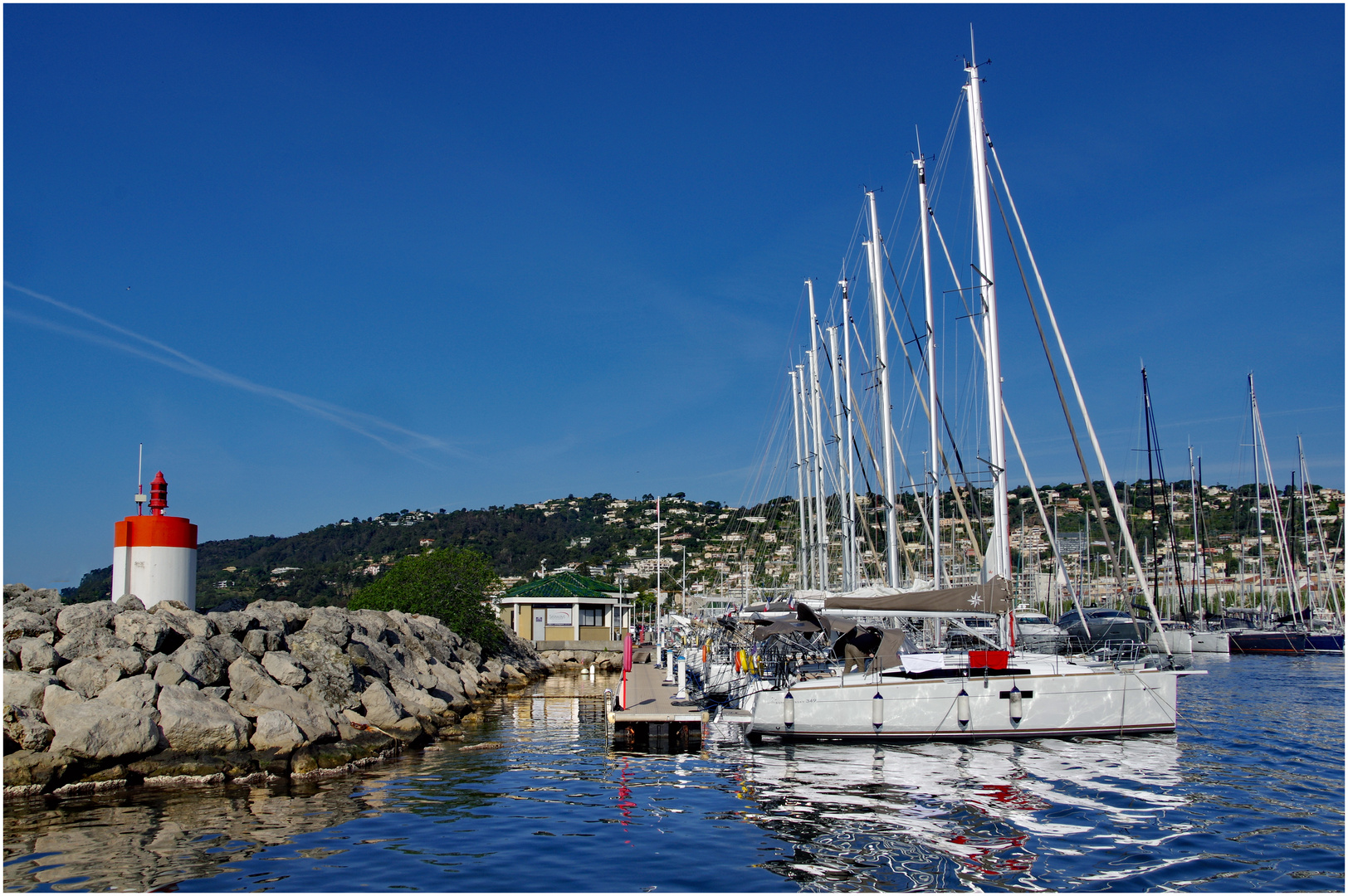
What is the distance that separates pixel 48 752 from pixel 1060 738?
72.7ft

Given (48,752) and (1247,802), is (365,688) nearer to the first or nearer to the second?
(48,752)

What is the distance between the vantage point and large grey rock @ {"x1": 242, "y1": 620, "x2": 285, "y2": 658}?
25234 mm

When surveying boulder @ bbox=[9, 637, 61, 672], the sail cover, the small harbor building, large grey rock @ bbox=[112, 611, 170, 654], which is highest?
the sail cover

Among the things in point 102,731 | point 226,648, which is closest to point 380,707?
point 226,648

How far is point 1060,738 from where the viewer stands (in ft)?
76.7

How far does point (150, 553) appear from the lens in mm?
26109

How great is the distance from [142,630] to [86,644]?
3.82 ft

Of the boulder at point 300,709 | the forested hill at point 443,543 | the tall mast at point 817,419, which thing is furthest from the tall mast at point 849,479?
the forested hill at point 443,543

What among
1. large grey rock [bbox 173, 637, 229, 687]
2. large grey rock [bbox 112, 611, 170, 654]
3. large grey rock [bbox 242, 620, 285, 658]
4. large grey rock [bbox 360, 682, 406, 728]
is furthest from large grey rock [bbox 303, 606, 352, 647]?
large grey rock [bbox 112, 611, 170, 654]

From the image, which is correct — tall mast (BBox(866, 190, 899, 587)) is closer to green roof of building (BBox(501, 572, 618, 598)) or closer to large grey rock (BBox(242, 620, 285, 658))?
large grey rock (BBox(242, 620, 285, 658))

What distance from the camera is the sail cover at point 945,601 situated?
24.2m

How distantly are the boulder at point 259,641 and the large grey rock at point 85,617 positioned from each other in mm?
3296

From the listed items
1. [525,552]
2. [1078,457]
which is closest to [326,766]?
[1078,457]

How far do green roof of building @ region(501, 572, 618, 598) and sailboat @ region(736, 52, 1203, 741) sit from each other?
42142 mm
